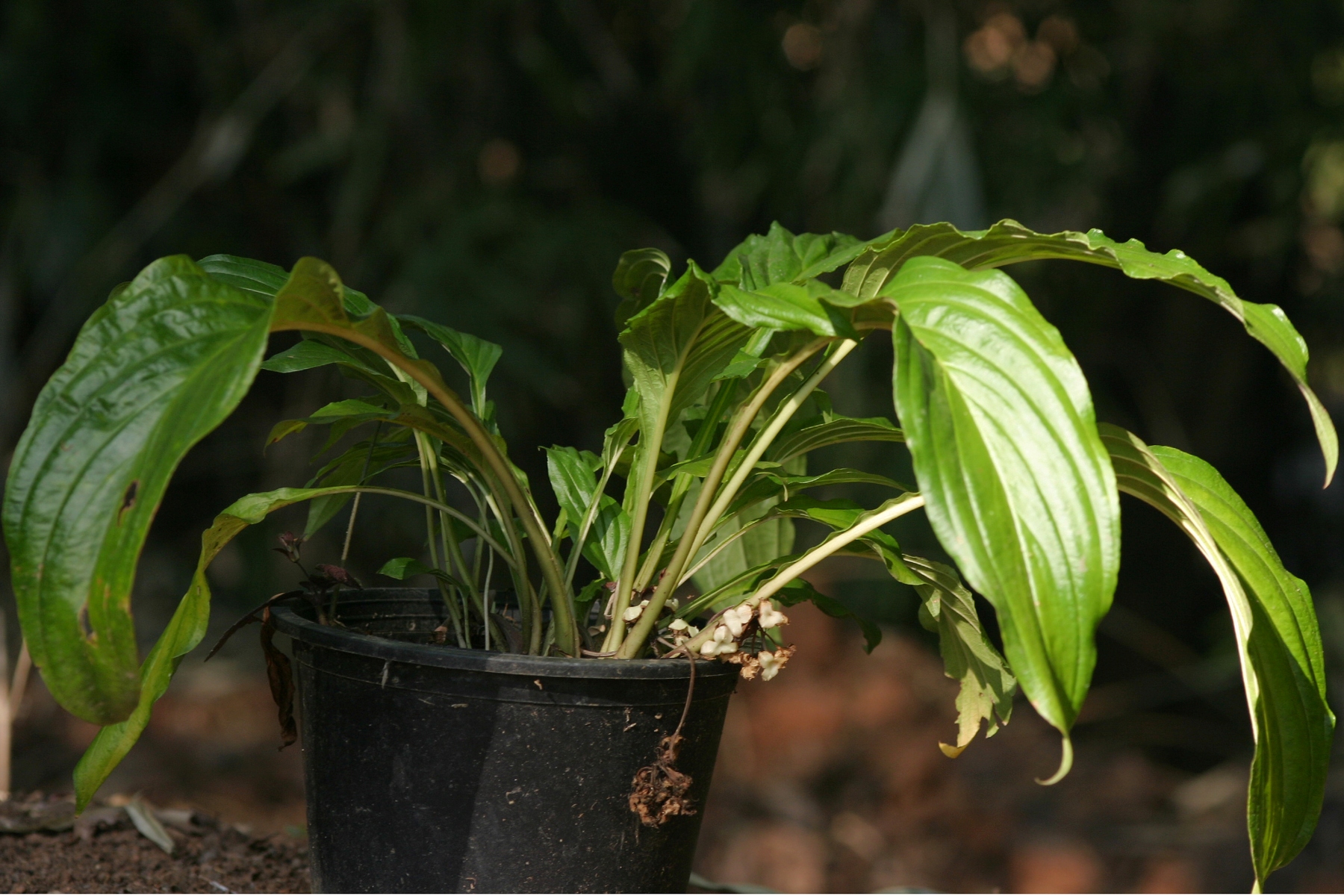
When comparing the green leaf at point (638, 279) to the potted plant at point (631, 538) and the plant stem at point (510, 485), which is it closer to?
the potted plant at point (631, 538)

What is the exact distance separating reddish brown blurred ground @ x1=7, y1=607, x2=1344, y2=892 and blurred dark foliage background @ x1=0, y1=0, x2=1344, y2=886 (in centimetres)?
14

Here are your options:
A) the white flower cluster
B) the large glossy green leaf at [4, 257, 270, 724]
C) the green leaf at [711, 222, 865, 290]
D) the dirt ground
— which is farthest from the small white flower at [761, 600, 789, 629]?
the dirt ground

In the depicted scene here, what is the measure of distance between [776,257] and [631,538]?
0.23 m

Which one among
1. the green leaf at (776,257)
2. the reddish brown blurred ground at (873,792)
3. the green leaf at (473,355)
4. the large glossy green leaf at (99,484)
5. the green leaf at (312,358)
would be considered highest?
the large glossy green leaf at (99,484)

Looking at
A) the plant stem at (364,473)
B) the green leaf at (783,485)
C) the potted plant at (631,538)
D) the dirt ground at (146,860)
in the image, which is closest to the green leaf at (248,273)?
the potted plant at (631,538)

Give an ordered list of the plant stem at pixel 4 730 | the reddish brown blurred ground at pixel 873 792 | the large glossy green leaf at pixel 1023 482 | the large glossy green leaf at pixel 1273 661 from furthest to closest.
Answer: the reddish brown blurred ground at pixel 873 792, the plant stem at pixel 4 730, the large glossy green leaf at pixel 1273 661, the large glossy green leaf at pixel 1023 482

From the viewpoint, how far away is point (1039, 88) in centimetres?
242

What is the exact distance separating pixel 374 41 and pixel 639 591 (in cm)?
212

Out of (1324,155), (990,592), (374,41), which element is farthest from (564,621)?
(1324,155)

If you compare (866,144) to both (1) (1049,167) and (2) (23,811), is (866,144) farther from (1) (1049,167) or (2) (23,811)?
(2) (23,811)

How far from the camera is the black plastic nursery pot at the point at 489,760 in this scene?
62 centimetres

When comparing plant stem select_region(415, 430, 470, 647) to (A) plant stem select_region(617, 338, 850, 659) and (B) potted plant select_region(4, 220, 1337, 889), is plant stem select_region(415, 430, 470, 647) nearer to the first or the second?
(B) potted plant select_region(4, 220, 1337, 889)

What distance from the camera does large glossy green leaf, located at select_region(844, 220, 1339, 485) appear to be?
0.54 metres

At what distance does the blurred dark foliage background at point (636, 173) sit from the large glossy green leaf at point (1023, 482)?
1.65 meters
